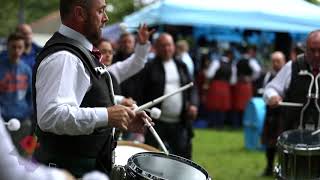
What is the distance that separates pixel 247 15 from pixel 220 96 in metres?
3.22

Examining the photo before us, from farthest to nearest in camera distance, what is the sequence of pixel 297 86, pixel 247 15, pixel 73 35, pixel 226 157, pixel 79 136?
1. pixel 247 15
2. pixel 226 157
3. pixel 297 86
4. pixel 73 35
5. pixel 79 136

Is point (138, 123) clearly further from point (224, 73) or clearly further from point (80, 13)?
point (224, 73)

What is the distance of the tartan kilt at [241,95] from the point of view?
16047 millimetres

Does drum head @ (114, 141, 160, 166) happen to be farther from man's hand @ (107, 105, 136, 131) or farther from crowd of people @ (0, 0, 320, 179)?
man's hand @ (107, 105, 136, 131)

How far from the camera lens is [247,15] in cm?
1317

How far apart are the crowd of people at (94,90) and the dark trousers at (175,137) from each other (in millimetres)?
11

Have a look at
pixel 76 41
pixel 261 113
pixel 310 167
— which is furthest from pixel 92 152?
pixel 261 113

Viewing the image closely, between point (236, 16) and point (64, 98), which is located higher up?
point (64, 98)

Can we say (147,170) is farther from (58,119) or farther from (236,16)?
(236,16)

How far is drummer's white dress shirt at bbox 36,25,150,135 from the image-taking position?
124 inches

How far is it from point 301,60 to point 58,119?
3.61m

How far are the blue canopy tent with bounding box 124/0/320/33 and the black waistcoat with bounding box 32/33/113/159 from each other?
925 cm

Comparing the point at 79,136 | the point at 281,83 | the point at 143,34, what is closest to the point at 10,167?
the point at 79,136

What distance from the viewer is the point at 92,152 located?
343 centimetres
